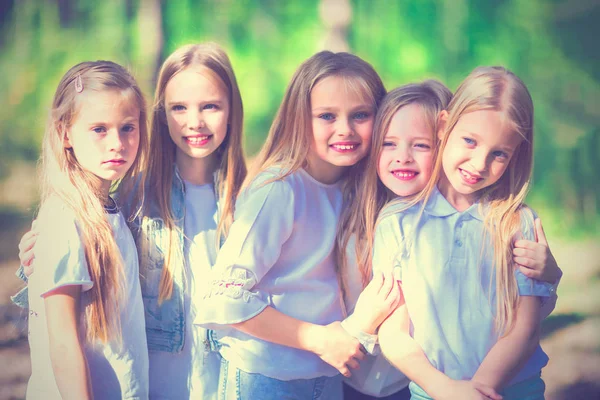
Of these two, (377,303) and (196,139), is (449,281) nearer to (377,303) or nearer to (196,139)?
(377,303)

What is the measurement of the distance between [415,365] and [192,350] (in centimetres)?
77

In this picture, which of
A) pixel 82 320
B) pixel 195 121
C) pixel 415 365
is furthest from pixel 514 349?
pixel 82 320

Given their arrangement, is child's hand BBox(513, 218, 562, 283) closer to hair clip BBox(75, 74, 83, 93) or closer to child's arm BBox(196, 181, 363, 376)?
child's arm BBox(196, 181, 363, 376)

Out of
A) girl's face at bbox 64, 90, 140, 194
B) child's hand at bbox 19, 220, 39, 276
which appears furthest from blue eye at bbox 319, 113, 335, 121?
child's hand at bbox 19, 220, 39, 276

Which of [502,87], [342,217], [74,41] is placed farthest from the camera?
[74,41]

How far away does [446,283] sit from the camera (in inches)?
89.1

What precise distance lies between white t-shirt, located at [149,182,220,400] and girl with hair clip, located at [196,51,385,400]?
0.07 m

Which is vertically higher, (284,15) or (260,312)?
(284,15)

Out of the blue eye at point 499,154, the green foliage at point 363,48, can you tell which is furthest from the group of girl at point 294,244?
the green foliage at point 363,48

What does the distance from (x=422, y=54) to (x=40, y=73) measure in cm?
143

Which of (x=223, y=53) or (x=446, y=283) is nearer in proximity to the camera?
(x=446, y=283)

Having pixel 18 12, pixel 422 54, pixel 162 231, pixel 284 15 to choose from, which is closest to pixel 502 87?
pixel 422 54

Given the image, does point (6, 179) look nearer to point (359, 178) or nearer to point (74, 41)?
point (74, 41)

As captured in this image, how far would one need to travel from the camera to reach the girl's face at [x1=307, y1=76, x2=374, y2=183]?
232cm
